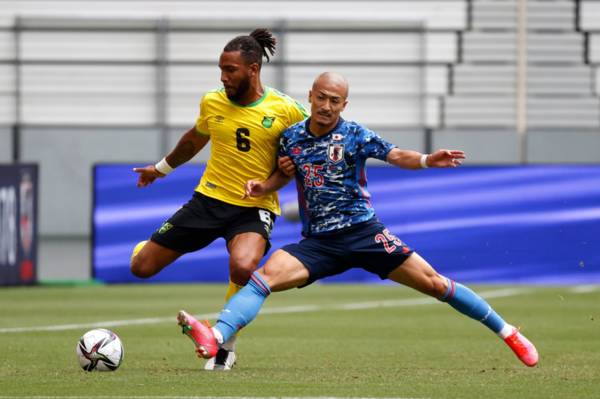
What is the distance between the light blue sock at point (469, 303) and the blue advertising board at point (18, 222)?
30.4 ft

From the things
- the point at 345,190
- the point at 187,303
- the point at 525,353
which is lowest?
the point at 187,303

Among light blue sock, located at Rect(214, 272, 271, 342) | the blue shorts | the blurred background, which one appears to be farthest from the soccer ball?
the blurred background

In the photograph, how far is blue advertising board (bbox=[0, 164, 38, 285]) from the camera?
648 inches

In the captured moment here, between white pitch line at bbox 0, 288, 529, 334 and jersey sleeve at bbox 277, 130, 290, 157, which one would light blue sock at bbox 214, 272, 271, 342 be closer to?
jersey sleeve at bbox 277, 130, 290, 157

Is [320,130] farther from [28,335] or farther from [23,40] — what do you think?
[23,40]

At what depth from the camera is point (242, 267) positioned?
844 cm

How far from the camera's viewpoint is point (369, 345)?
33.5ft

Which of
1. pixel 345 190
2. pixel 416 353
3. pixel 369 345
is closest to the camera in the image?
pixel 345 190

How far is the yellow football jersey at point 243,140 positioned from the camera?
8758 millimetres

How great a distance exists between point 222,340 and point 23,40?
25.6m

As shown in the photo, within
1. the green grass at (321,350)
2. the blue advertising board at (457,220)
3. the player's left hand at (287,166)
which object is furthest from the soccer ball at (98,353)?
the blue advertising board at (457,220)

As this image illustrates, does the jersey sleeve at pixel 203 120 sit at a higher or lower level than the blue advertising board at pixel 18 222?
higher

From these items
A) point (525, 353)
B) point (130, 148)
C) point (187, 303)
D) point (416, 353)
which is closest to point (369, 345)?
point (416, 353)

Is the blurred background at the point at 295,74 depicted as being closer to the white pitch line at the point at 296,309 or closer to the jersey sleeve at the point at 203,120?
the white pitch line at the point at 296,309
